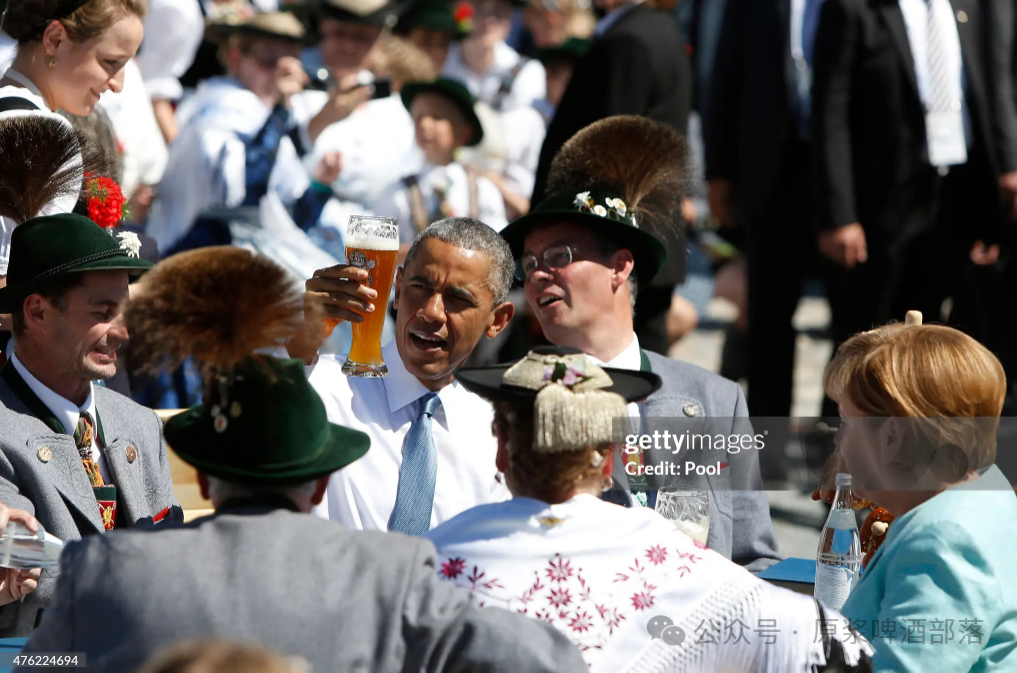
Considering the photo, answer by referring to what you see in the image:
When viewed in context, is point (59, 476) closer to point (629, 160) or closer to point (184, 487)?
point (184, 487)

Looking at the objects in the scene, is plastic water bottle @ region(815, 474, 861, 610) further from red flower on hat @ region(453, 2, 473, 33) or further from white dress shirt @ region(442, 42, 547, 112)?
red flower on hat @ region(453, 2, 473, 33)

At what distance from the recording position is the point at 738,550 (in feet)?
13.3

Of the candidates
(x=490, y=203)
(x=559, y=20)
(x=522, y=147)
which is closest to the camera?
(x=490, y=203)

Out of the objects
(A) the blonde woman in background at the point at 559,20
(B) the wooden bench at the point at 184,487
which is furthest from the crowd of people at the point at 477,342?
(A) the blonde woman in background at the point at 559,20

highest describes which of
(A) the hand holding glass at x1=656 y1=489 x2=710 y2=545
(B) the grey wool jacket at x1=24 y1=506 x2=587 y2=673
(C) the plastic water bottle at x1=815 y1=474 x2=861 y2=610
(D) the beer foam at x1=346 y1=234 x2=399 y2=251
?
(D) the beer foam at x1=346 y1=234 x2=399 y2=251

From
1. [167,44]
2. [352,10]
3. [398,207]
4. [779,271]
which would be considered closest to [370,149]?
[398,207]

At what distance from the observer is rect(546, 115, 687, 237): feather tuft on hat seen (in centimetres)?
443

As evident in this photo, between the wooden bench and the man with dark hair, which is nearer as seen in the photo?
the man with dark hair

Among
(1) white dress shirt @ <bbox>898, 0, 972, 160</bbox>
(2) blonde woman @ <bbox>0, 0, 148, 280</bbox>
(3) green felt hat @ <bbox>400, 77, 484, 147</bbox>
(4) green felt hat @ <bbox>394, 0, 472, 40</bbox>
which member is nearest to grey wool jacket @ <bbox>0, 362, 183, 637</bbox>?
(2) blonde woman @ <bbox>0, 0, 148, 280</bbox>

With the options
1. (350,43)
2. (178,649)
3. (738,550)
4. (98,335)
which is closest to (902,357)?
(738,550)

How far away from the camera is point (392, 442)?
12.4 feet

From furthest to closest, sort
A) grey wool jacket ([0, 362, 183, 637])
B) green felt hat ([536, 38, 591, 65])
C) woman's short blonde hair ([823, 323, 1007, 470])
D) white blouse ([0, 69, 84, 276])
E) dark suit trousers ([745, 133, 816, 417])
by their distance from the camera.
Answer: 1. green felt hat ([536, 38, 591, 65])
2. dark suit trousers ([745, 133, 816, 417])
3. white blouse ([0, 69, 84, 276])
4. grey wool jacket ([0, 362, 183, 637])
5. woman's short blonde hair ([823, 323, 1007, 470])

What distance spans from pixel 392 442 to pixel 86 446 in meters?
0.86

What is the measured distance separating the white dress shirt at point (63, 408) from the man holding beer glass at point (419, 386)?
631 millimetres
